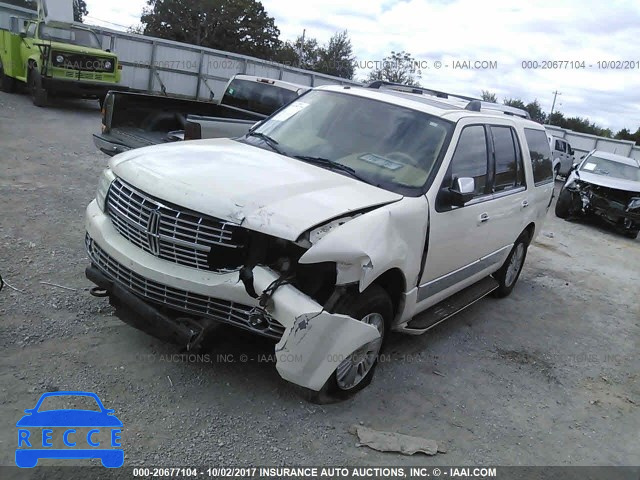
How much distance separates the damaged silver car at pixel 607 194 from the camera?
1140 cm

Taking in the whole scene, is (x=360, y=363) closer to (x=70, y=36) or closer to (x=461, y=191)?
(x=461, y=191)

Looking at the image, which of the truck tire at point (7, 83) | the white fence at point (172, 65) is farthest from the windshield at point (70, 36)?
the white fence at point (172, 65)

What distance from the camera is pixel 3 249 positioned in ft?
16.2

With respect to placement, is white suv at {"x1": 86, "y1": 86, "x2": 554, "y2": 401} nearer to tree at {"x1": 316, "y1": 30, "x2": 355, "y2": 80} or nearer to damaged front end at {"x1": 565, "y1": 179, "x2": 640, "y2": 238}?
damaged front end at {"x1": 565, "y1": 179, "x2": 640, "y2": 238}

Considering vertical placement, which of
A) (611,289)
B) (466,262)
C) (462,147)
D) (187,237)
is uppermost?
(462,147)

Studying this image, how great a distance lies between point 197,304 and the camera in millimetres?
3188

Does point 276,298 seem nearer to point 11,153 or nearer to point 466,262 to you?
point 466,262

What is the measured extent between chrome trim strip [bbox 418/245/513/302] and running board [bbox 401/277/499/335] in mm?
191

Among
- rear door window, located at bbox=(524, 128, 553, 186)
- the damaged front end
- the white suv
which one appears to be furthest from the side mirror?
the damaged front end

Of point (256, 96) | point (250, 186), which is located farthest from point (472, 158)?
point (256, 96)

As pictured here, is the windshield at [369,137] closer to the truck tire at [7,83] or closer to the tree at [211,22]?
the truck tire at [7,83]

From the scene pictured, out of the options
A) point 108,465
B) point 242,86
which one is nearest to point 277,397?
point 108,465

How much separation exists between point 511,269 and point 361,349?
333cm

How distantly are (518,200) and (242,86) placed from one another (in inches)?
256
